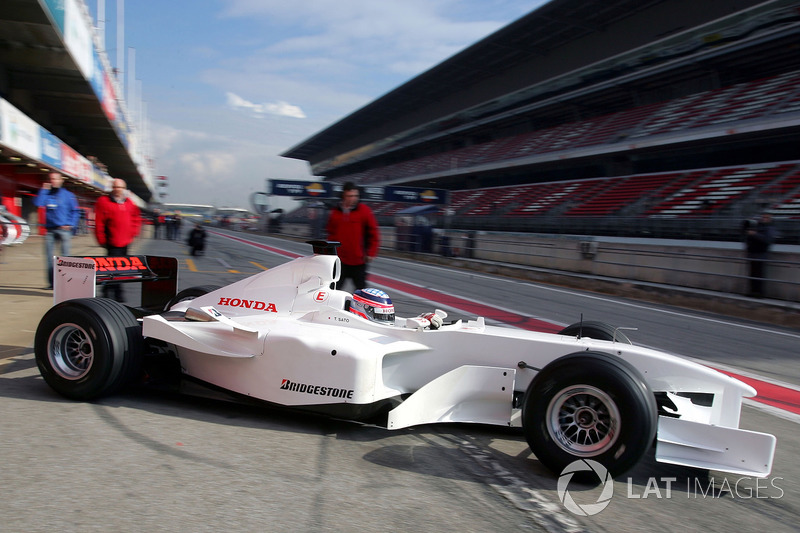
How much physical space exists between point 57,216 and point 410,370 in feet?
23.2

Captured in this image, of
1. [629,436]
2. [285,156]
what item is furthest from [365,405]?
[285,156]

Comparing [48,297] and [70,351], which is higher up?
[70,351]

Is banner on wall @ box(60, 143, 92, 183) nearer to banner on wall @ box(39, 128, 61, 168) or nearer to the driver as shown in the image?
banner on wall @ box(39, 128, 61, 168)

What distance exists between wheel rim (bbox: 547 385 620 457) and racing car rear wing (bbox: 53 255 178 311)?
354 cm

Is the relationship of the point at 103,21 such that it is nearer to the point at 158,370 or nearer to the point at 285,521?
the point at 158,370

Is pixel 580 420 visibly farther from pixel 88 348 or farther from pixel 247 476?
pixel 88 348

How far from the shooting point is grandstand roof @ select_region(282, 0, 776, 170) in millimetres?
24406

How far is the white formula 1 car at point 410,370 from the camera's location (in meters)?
2.99

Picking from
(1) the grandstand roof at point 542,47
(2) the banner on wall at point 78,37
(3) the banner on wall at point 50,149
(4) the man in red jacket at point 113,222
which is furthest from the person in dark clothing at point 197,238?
(1) the grandstand roof at point 542,47

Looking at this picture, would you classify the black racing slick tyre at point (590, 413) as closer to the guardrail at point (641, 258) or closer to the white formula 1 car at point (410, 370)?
the white formula 1 car at point (410, 370)

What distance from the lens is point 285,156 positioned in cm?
8294

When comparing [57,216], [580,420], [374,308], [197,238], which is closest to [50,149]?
[197,238]

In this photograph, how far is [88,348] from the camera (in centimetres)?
393

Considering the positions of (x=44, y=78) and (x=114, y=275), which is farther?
(x=44, y=78)
